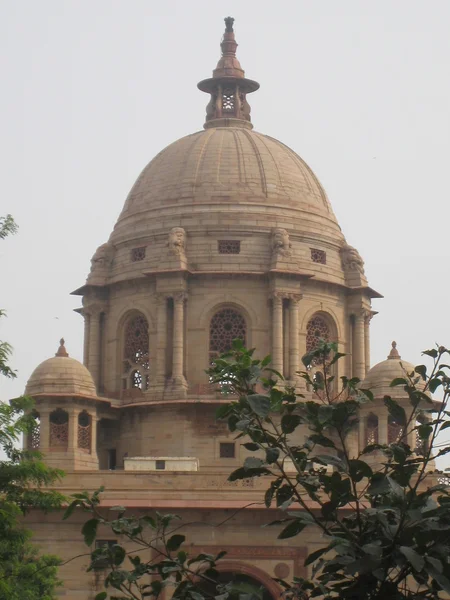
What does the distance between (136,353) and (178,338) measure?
2786 mm

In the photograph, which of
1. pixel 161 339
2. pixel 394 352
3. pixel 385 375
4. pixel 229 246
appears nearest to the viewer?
pixel 385 375

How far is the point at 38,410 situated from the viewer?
48.5 metres

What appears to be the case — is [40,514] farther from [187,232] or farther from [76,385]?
[187,232]

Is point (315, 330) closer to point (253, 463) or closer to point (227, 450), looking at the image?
point (227, 450)

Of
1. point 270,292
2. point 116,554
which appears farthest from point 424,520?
point 270,292

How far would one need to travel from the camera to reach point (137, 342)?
53.7 metres

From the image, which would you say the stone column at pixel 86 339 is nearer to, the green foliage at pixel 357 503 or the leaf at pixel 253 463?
the green foliage at pixel 357 503

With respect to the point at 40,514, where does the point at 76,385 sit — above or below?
above

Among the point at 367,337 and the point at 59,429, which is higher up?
the point at 367,337

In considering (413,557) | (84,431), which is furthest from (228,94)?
(413,557)

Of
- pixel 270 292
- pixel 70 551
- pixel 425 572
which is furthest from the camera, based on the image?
pixel 270 292

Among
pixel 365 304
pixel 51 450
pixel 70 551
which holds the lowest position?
pixel 70 551

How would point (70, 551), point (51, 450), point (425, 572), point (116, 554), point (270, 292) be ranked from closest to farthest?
point (425, 572)
point (116, 554)
point (70, 551)
point (51, 450)
point (270, 292)

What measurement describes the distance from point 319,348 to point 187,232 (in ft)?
137
